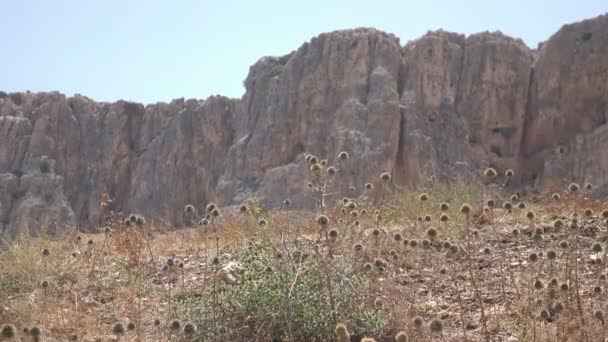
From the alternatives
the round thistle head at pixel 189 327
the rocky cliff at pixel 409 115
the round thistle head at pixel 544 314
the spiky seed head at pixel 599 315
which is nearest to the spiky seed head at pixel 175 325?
the round thistle head at pixel 189 327

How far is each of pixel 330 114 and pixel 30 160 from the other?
2173cm

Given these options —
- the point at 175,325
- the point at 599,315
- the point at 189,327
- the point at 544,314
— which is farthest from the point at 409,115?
the point at 189,327

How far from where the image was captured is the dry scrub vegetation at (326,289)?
3557 mm

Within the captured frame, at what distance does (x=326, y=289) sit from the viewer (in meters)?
3.82

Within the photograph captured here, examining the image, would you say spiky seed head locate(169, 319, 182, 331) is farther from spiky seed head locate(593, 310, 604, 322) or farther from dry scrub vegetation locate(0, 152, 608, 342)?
spiky seed head locate(593, 310, 604, 322)

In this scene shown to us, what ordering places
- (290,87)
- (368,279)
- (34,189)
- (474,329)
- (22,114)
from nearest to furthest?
(474,329)
(368,279)
(290,87)
(34,189)
(22,114)

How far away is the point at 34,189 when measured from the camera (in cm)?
4125

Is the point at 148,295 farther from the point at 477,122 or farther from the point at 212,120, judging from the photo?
the point at 212,120

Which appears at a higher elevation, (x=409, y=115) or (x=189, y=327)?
(x=409, y=115)

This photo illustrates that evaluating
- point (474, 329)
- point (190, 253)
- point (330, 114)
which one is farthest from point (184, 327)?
point (330, 114)

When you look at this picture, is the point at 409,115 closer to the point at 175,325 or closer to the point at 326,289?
the point at 326,289

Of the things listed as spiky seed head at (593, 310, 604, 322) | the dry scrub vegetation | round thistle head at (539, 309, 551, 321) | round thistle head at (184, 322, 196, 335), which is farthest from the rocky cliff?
round thistle head at (184, 322, 196, 335)

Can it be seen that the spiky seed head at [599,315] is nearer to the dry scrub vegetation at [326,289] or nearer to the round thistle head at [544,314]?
the dry scrub vegetation at [326,289]

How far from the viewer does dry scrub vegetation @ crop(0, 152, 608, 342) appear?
3557 millimetres
